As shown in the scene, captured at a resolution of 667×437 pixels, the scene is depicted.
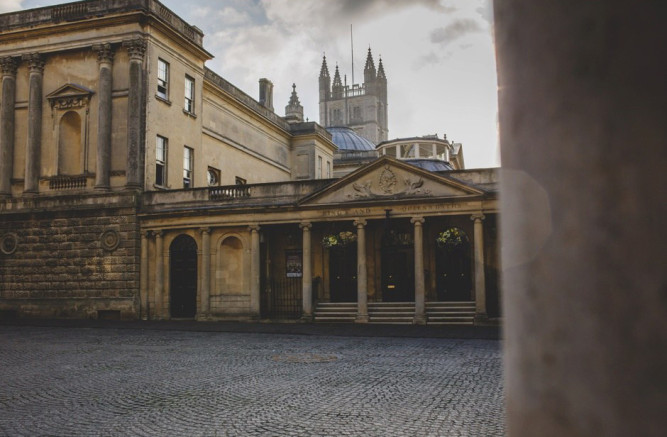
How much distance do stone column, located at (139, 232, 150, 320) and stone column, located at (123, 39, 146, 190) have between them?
8.49 feet

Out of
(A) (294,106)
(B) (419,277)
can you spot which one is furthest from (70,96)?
(A) (294,106)

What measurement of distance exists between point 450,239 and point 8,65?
24.3m

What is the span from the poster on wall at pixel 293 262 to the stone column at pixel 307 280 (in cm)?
278

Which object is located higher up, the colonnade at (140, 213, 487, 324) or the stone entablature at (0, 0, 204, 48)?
the stone entablature at (0, 0, 204, 48)

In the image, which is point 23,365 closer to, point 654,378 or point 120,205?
point 654,378

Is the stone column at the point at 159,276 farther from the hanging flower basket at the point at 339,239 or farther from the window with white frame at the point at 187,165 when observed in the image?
the hanging flower basket at the point at 339,239

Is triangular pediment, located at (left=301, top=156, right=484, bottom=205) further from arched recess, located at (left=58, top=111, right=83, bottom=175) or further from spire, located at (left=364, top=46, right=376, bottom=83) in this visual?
spire, located at (left=364, top=46, right=376, bottom=83)

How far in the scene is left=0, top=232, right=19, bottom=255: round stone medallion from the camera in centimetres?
2806

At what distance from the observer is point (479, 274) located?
2284 centimetres

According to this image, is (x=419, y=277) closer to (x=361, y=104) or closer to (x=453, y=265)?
(x=453, y=265)

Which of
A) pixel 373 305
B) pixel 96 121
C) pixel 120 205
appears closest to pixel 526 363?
pixel 373 305

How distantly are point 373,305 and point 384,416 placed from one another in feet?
58.8

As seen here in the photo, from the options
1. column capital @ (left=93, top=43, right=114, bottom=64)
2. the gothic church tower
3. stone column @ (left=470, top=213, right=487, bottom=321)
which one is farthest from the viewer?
the gothic church tower

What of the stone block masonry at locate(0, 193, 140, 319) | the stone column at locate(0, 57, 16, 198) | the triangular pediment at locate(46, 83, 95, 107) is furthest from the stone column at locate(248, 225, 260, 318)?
the stone column at locate(0, 57, 16, 198)
